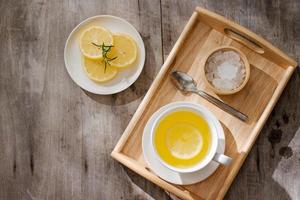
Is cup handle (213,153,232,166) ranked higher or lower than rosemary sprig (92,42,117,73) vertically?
lower

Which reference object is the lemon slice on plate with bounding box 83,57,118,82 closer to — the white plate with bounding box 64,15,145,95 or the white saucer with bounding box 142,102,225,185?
the white plate with bounding box 64,15,145,95

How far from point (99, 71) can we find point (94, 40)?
83mm

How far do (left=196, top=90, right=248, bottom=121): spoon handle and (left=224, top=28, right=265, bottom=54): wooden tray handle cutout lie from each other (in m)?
0.16

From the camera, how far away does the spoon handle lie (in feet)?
Answer: 4.85

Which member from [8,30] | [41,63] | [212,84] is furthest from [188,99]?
[8,30]

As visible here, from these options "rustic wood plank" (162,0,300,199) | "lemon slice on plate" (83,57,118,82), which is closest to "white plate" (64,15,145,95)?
"lemon slice on plate" (83,57,118,82)

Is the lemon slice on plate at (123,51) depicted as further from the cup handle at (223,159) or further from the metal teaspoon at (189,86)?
the cup handle at (223,159)

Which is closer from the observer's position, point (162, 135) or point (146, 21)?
point (162, 135)

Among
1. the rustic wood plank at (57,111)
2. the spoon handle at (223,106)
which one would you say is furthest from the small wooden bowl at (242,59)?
the rustic wood plank at (57,111)

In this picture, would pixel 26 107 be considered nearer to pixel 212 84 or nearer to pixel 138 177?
pixel 138 177

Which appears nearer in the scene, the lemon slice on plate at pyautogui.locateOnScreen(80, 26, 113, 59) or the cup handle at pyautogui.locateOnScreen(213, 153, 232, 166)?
the cup handle at pyautogui.locateOnScreen(213, 153, 232, 166)

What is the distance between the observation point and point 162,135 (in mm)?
1467

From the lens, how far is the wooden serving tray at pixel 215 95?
1470 millimetres

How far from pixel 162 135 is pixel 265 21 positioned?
41 centimetres
